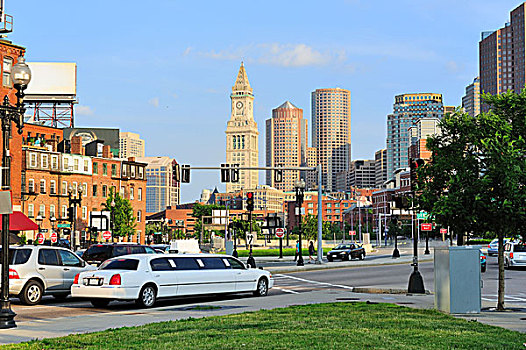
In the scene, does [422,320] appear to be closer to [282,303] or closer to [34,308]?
[282,303]

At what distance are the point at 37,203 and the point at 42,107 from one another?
65.0 ft

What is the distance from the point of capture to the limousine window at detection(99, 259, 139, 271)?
67.9ft

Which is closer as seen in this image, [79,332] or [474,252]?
[79,332]

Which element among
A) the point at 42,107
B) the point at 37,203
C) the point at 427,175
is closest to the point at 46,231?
the point at 37,203

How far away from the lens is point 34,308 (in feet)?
68.1

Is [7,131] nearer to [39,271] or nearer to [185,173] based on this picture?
[39,271]

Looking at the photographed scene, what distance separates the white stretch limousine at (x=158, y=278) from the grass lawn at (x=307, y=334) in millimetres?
5103

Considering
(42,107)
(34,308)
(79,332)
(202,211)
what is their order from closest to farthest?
(79,332)
(34,308)
(42,107)
(202,211)

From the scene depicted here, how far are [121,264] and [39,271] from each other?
10.9ft

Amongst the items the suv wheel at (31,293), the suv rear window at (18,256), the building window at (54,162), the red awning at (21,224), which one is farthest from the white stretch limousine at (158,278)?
the building window at (54,162)

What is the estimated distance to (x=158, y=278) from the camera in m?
20.9

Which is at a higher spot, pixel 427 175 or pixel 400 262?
pixel 427 175

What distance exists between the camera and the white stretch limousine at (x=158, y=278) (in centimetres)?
2011

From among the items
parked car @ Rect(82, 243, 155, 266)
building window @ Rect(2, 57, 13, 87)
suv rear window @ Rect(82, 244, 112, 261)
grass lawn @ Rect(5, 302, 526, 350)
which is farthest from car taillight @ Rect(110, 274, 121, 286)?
building window @ Rect(2, 57, 13, 87)
